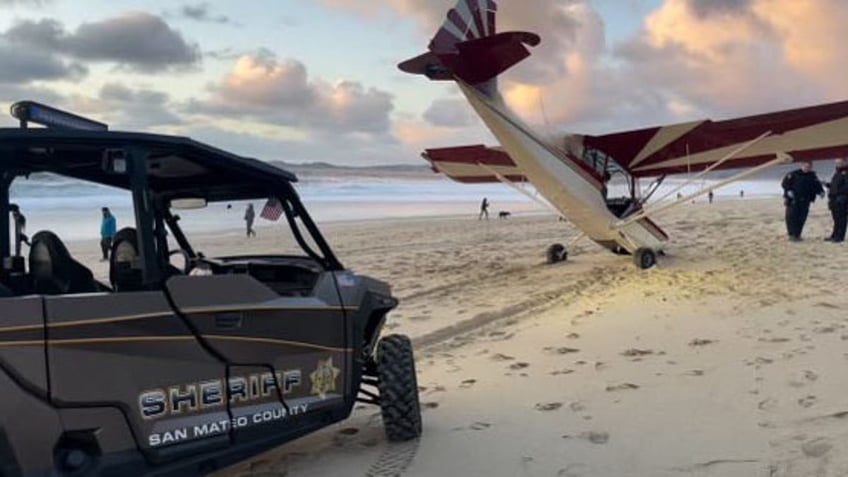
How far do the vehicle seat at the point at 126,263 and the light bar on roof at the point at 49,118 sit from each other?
20.6 inches

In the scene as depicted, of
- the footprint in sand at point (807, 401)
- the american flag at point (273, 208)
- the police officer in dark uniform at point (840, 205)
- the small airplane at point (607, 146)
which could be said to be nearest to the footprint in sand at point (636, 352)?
the footprint in sand at point (807, 401)

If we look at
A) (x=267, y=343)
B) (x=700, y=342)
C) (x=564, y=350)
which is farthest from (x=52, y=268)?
(x=700, y=342)

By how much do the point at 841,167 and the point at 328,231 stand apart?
1572 centimetres

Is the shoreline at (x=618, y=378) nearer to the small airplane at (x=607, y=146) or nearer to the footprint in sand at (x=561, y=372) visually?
the footprint in sand at (x=561, y=372)

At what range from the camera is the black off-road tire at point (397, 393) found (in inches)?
188

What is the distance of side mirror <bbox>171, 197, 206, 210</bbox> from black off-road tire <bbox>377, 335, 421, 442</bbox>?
1.39 meters

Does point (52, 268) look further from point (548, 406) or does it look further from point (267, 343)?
point (548, 406)

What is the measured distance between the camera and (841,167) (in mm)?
16797

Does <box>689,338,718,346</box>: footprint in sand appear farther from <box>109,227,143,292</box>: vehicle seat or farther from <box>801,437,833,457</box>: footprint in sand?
<box>109,227,143,292</box>: vehicle seat

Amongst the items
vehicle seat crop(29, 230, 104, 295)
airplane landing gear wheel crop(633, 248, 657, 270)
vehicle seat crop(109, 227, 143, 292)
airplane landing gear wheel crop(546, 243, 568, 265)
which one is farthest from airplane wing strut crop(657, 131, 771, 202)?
vehicle seat crop(29, 230, 104, 295)

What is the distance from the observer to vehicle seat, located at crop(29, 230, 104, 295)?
12.4 feet

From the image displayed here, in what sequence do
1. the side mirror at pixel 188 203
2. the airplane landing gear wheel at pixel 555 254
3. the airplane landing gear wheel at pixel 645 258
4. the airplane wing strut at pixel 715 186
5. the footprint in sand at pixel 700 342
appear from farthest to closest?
1. the airplane landing gear wheel at pixel 555 254
2. the airplane wing strut at pixel 715 186
3. the airplane landing gear wheel at pixel 645 258
4. the footprint in sand at pixel 700 342
5. the side mirror at pixel 188 203

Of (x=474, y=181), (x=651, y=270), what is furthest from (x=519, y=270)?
(x=474, y=181)

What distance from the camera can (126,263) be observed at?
147 inches
